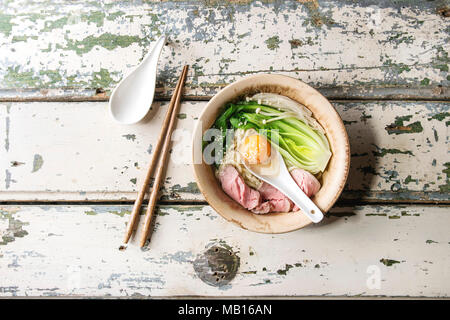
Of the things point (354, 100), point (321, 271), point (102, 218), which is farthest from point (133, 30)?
point (321, 271)

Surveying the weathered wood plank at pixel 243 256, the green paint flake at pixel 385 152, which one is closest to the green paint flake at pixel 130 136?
the weathered wood plank at pixel 243 256

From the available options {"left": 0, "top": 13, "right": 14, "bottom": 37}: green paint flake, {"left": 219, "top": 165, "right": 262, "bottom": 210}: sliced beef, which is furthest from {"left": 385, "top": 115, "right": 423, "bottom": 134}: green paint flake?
{"left": 0, "top": 13, "right": 14, "bottom": 37}: green paint flake

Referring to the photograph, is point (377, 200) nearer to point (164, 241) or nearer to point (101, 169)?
point (164, 241)

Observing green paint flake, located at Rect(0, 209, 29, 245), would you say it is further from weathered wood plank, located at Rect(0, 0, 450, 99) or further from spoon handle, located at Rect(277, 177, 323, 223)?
spoon handle, located at Rect(277, 177, 323, 223)

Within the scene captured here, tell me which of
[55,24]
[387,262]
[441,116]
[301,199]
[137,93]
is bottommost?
[387,262]

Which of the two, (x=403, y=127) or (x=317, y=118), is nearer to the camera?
(x=317, y=118)

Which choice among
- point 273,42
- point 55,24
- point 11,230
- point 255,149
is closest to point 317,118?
point 255,149

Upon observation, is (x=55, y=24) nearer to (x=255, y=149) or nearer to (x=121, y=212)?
(x=121, y=212)
